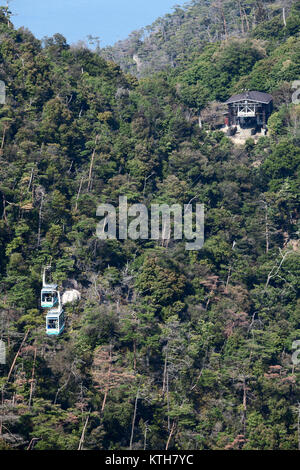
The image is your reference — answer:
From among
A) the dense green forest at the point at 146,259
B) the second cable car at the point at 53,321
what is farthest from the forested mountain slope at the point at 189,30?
the second cable car at the point at 53,321

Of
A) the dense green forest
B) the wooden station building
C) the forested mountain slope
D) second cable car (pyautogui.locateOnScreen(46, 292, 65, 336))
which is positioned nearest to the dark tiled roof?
the wooden station building

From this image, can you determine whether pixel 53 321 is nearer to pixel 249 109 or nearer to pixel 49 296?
pixel 49 296

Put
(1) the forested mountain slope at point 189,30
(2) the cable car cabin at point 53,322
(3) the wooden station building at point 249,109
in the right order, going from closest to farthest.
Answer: (2) the cable car cabin at point 53,322 < (3) the wooden station building at point 249,109 < (1) the forested mountain slope at point 189,30

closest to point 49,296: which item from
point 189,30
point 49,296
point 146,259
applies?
point 49,296

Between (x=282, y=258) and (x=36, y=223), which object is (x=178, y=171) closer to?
(x=282, y=258)

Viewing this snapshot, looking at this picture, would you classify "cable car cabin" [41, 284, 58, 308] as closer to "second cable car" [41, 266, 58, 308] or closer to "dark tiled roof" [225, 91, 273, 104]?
"second cable car" [41, 266, 58, 308]

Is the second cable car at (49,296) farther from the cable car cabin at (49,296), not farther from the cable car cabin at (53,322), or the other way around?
the cable car cabin at (53,322)
